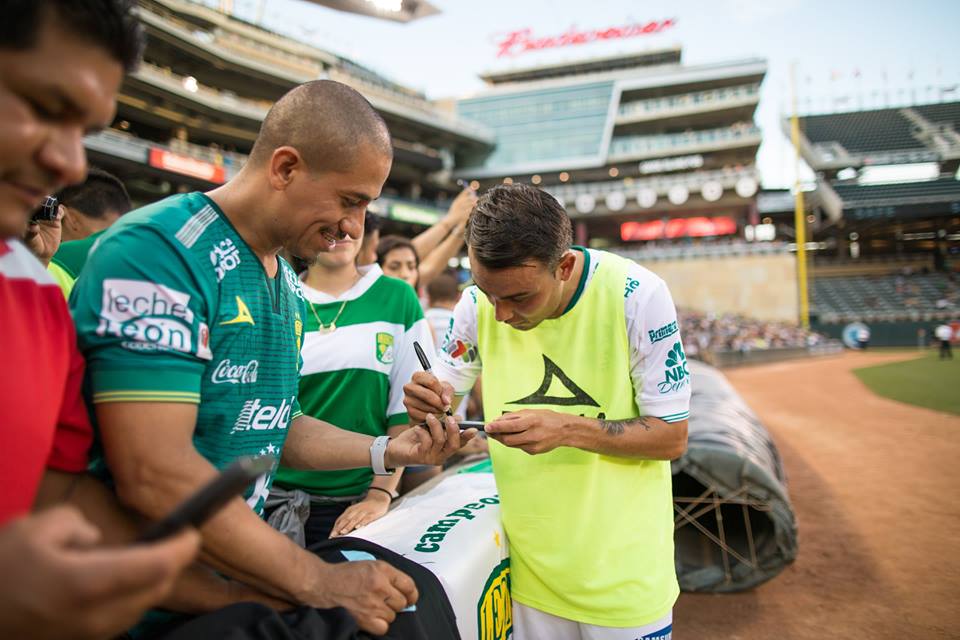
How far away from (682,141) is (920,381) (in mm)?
36010

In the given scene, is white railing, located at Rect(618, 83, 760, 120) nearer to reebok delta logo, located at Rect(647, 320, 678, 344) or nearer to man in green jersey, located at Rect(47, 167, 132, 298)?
man in green jersey, located at Rect(47, 167, 132, 298)

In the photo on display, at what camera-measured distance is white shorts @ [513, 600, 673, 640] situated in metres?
1.96

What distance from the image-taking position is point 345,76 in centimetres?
4125

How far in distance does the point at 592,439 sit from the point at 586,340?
38cm

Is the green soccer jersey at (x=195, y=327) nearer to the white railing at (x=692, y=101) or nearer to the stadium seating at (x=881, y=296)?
the stadium seating at (x=881, y=296)

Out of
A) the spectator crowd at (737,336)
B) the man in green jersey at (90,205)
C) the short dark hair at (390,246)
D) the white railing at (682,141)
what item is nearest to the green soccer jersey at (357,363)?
the man in green jersey at (90,205)

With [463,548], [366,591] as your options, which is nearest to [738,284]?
[463,548]

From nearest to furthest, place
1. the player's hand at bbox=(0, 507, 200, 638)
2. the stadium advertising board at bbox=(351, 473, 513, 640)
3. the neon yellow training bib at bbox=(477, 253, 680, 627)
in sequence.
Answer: the player's hand at bbox=(0, 507, 200, 638), the stadium advertising board at bbox=(351, 473, 513, 640), the neon yellow training bib at bbox=(477, 253, 680, 627)

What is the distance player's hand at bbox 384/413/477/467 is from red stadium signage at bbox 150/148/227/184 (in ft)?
87.6

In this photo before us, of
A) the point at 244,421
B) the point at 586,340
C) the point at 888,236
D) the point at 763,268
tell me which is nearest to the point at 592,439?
the point at 586,340

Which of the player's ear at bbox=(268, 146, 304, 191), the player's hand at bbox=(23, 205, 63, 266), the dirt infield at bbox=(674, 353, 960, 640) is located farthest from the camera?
the dirt infield at bbox=(674, 353, 960, 640)

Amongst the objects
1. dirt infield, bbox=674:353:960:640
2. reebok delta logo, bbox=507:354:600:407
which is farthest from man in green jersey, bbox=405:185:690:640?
dirt infield, bbox=674:353:960:640

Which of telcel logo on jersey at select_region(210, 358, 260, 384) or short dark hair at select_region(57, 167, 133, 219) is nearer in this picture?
telcel logo on jersey at select_region(210, 358, 260, 384)

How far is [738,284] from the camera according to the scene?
3772 cm
